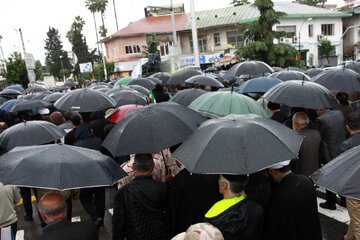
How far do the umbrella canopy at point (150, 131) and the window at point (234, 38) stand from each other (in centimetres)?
3802

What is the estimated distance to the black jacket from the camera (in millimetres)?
2350

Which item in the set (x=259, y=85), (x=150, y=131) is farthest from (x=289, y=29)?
(x=150, y=131)

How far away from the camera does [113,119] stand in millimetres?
5301

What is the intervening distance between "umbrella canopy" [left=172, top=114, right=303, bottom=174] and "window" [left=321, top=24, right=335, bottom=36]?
4229 cm

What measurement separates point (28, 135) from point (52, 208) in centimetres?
215

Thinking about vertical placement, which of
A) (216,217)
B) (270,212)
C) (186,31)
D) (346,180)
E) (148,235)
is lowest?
(148,235)

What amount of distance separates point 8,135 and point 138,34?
40.3 metres

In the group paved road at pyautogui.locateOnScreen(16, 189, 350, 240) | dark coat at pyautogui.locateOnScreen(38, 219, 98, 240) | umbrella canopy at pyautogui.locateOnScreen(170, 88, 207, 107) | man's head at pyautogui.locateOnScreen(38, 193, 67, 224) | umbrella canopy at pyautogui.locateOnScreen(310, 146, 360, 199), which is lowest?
paved road at pyautogui.locateOnScreen(16, 189, 350, 240)

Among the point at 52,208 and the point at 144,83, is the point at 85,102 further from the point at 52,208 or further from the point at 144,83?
the point at 144,83

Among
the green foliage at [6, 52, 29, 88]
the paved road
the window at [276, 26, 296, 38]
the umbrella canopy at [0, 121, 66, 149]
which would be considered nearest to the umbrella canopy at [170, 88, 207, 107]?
the umbrella canopy at [0, 121, 66, 149]

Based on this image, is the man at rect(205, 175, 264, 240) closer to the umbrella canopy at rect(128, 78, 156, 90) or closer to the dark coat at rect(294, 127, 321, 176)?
the dark coat at rect(294, 127, 321, 176)

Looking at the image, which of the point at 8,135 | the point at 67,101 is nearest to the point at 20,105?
the point at 67,101

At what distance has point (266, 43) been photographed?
79.1 feet

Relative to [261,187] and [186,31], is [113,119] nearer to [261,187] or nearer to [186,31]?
[261,187]
